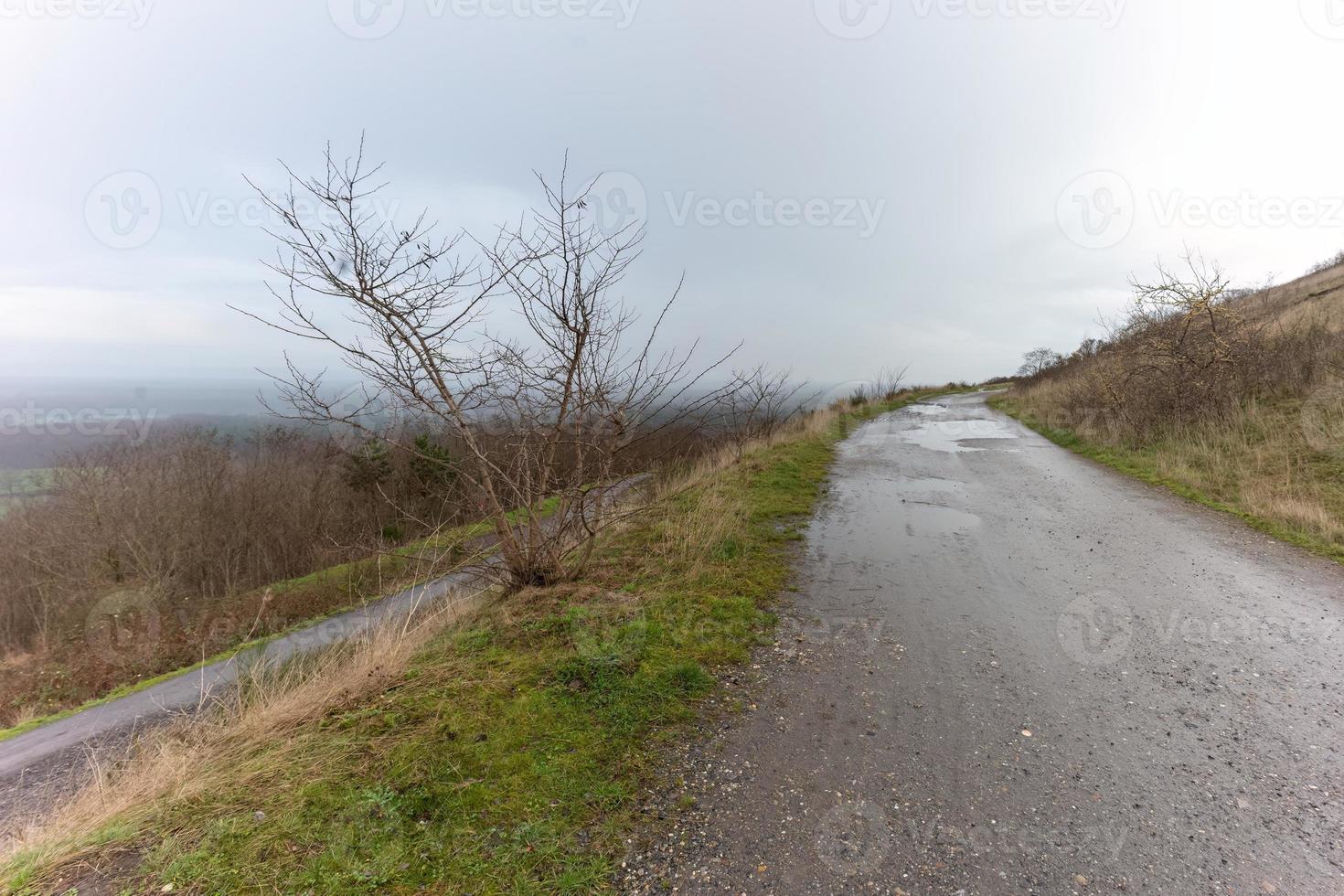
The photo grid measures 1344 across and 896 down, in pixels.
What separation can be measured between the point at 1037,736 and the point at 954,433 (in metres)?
15.5

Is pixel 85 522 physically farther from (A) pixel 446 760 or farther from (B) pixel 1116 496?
(B) pixel 1116 496

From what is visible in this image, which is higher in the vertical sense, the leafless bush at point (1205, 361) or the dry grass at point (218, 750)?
the leafless bush at point (1205, 361)

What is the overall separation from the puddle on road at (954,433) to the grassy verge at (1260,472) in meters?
3.18

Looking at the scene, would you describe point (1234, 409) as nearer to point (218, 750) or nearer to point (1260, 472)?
point (1260, 472)

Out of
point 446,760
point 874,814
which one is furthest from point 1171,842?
point 446,760

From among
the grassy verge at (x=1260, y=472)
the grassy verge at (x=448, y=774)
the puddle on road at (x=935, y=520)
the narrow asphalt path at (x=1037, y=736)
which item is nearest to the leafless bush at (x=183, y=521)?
the grassy verge at (x=448, y=774)

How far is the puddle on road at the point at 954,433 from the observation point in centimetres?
1380

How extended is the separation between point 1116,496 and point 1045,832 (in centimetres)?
823

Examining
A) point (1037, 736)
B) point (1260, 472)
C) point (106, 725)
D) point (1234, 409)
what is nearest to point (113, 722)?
point (106, 725)

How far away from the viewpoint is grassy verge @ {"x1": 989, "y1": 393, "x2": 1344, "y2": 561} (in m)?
5.90

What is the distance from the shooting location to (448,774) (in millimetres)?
2525

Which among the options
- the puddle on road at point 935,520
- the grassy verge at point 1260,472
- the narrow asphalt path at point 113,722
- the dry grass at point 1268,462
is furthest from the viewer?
the puddle on road at point 935,520

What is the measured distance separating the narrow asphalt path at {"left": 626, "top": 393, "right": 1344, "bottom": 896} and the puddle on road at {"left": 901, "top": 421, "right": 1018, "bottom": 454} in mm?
8089

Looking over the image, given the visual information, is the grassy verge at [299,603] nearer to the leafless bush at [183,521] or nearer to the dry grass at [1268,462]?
the leafless bush at [183,521]
